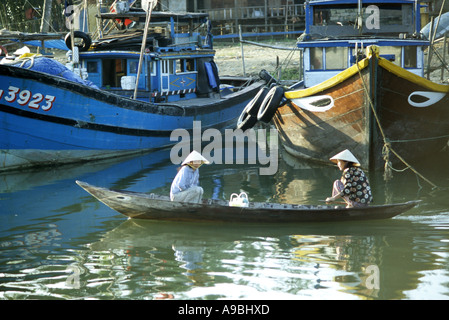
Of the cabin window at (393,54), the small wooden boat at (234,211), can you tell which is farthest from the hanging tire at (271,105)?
the small wooden boat at (234,211)

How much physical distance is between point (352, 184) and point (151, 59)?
30.1 ft

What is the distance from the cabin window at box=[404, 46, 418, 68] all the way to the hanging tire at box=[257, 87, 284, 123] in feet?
9.58

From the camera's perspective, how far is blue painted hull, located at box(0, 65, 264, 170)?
46.8 feet

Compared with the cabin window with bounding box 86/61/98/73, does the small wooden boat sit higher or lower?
lower

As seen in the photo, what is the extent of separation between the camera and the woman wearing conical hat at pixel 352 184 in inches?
374

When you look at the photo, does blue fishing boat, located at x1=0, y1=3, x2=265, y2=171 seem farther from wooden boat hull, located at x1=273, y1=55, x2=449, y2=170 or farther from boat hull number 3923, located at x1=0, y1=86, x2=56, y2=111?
wooden boat hull, located at x1=273, y1=55, x2=449, y2=170

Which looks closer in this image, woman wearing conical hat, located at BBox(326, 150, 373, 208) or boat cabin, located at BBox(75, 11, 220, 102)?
woman wearing conical hat, located at BBox(326, 150, 373, 208)

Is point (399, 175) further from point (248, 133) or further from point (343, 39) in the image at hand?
point (248, 133)

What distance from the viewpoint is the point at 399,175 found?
44.1ft

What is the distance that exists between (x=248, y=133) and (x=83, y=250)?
1207 cm

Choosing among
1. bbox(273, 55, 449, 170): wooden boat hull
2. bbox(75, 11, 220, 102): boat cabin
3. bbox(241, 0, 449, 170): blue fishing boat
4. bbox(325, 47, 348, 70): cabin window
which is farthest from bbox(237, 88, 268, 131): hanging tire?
bbox(75, 11, 220, 102): boat cabin

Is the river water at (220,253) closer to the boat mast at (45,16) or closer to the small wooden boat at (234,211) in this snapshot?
the small wooden boat at (234,211)

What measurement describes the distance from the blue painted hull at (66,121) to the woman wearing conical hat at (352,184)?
7458 millimetres

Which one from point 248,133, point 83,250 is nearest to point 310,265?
point 83,250
